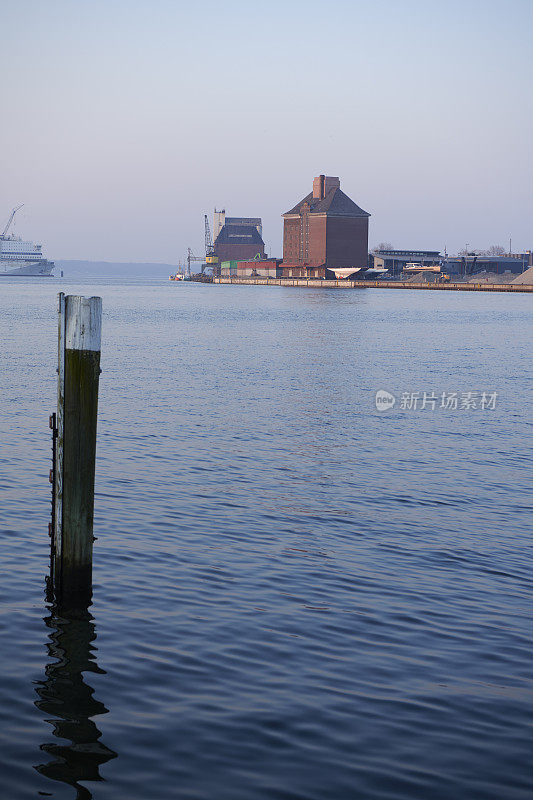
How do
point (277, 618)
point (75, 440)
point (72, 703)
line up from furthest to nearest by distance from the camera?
point (277, 618), point (75, 440), point (72, 703)

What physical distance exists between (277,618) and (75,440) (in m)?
3.32

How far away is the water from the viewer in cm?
785

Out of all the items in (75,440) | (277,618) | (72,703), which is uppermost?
(75,440)

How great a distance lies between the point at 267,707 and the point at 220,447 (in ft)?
47.4

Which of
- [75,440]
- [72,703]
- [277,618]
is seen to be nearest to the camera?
[72,703]

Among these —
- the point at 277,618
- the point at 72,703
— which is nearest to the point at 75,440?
the point at 72,703

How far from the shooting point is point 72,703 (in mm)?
8922

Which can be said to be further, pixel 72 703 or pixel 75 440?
pixel 75 440

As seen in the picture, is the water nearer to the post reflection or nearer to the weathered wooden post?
the post reflection

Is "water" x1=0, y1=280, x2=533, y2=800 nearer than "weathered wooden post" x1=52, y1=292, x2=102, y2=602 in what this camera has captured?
Yes

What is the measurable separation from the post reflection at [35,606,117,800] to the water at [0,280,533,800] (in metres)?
0.02

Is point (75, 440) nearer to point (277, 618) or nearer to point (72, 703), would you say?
point (72, 703)

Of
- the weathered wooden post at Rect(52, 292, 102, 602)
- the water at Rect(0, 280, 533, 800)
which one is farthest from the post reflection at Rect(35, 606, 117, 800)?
the weathered wooden post at Rect(52, 292, 102, 602)

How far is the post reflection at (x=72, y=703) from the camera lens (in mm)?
7770
